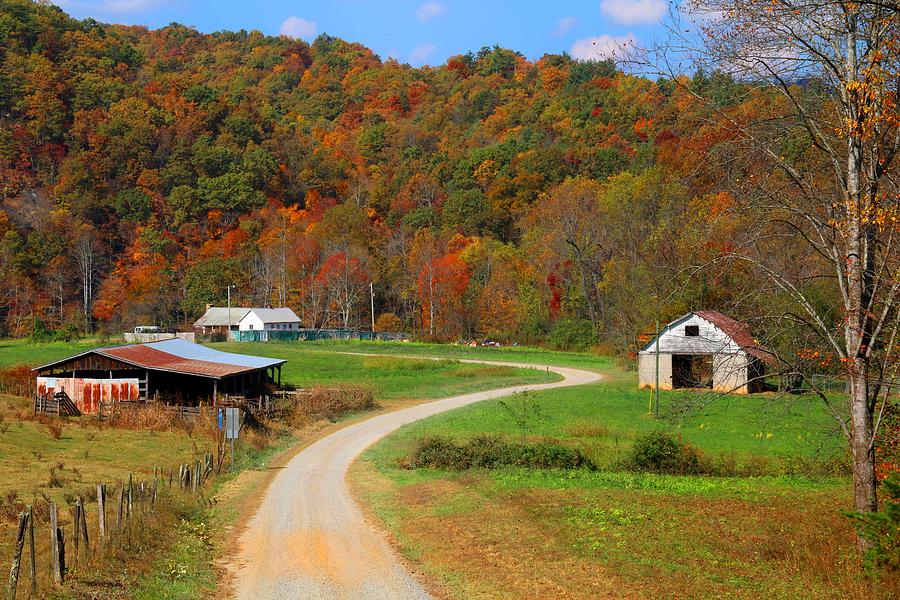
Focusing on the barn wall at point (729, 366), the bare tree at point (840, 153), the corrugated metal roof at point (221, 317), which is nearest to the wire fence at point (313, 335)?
the corrugated metal roof at point (221, 317)

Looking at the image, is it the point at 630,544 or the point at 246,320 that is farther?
the point at 246,320

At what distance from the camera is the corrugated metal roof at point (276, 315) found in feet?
346

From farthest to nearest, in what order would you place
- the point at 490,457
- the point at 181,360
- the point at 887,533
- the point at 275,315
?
1. the point at 275,315
2. the point at 181,360
3. the point at 490,457
4. the point at 887,533

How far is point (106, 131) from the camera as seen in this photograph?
443 ft

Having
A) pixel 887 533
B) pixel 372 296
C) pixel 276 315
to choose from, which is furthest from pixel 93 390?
pixel 372 296

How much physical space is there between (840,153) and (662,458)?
546 inches

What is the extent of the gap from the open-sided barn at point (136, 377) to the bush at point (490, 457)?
16.3 meters

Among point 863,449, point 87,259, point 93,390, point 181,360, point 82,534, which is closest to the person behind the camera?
point 863,449

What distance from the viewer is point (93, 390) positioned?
140ft

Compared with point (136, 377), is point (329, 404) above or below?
below

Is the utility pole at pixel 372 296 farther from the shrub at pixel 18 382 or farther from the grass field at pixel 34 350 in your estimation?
the shrub at pixel 18 382

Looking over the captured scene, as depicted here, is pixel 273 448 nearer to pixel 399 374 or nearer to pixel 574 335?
pixel 399 374

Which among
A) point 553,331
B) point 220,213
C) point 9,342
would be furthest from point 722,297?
point 220,213

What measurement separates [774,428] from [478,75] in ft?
542
